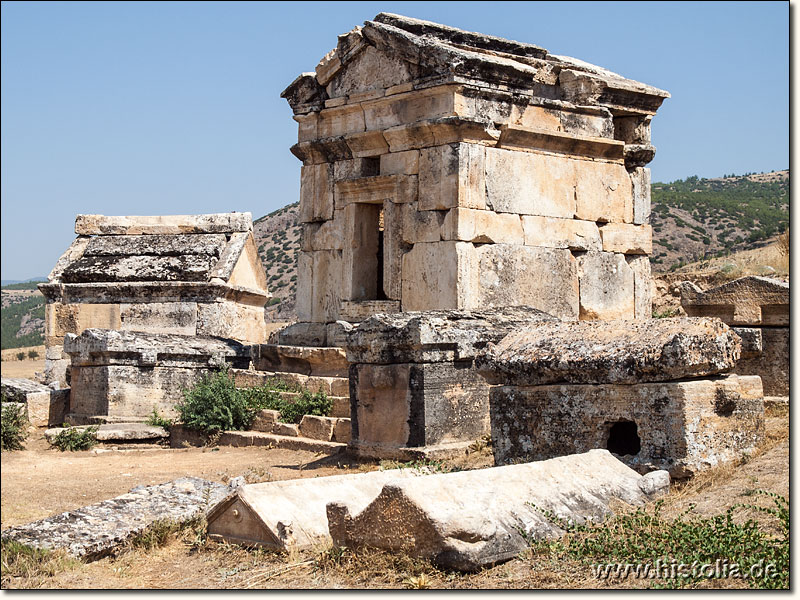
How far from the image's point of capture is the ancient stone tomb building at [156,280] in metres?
15.0

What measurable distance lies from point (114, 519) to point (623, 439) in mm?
3521

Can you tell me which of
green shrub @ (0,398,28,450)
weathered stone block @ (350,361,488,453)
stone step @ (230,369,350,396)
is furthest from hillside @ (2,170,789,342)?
weathered stone block @ (350,361,488,453)

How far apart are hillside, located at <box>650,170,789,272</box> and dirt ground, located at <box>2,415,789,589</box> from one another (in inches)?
1040

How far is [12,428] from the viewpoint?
11211 millimetres

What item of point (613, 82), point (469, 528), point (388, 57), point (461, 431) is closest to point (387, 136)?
point (388, 57)

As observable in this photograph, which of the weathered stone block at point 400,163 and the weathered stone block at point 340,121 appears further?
the weathered stone block at point 340,121

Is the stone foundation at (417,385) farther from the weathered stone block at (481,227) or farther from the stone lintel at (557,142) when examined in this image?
the stone lintel at (557,142)

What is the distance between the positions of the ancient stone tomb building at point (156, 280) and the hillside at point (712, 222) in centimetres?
2082

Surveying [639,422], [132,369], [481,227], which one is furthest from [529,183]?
[639,422]

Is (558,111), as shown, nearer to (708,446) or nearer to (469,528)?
(708,446)

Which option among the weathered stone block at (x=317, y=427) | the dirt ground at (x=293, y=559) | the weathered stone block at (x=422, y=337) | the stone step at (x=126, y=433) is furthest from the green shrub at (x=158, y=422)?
the weathered stone block at (x=422, y=337)

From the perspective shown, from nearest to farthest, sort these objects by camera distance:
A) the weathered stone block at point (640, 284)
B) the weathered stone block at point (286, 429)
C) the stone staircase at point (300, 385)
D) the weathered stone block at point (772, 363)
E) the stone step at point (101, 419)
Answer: the weathered stone block at point (772, 363), the stone staircase at point (300, 385), the weathered stone block at point (286, 429), the stone step at point (101, 419), the weathered stone block at point (640, 284)

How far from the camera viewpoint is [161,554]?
6242 mm

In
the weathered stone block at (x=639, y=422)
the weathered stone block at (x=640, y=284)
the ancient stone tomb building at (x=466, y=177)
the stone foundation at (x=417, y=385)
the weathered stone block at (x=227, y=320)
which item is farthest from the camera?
the weathered stone block at (x=227, y=320)
